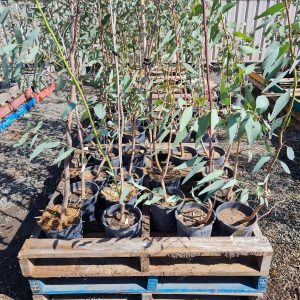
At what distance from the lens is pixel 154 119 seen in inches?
82.3

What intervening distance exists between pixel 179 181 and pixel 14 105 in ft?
9.70

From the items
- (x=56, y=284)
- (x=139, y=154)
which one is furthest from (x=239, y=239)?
(x=139, y=154)

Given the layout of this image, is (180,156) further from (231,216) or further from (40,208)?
(40,208)

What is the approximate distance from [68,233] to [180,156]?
43.8 inches

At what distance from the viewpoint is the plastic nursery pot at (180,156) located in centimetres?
244

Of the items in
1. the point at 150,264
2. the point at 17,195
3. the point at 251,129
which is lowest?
the point at 17,195

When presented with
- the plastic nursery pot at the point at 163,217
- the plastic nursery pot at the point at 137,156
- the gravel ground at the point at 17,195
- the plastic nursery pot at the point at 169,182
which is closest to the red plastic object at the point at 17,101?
the gravel ground at the point at 17,195

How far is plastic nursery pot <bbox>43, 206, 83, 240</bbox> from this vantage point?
172cm

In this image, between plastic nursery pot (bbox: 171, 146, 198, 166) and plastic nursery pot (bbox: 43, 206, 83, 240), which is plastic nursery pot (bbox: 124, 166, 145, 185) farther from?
plastic nursery pot (bbox: 43, 206, 83, 240)

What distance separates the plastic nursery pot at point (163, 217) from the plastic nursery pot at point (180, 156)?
0.51 meters

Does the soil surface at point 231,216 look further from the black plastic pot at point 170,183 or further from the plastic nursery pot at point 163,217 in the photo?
the black plastic pot at point 170,183

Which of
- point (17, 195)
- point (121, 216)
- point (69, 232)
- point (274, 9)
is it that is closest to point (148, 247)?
point (121, 216)

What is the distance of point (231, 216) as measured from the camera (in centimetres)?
184

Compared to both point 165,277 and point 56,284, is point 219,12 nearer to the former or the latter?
point 165,277
